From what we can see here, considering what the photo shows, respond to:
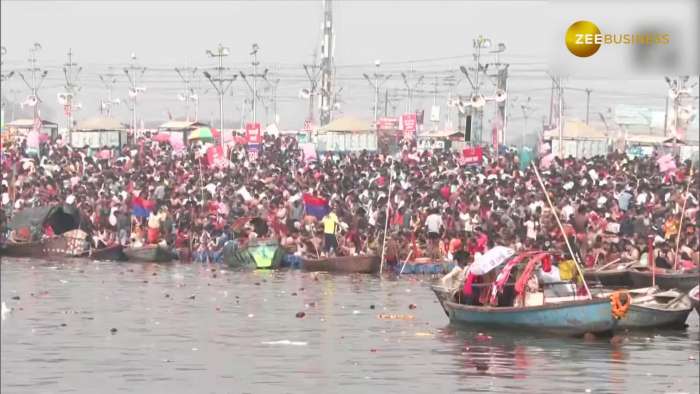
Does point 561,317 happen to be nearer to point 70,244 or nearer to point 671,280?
point 671,280

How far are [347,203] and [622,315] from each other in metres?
19.2

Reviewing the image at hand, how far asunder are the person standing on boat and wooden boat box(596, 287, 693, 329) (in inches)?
555

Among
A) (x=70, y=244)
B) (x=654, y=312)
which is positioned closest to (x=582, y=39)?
(x=654, y=312)

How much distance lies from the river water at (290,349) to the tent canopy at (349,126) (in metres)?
41.4

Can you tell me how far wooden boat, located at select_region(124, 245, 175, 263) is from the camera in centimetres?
4222

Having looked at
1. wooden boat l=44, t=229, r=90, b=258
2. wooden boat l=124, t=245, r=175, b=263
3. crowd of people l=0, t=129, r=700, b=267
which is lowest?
wooden boat l=124, t=245, r=175, b=263

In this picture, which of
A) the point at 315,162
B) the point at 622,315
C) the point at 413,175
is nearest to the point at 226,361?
the point at 622,315

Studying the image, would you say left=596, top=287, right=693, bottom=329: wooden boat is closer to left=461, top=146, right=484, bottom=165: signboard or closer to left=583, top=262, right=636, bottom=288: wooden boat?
left=583, top=262, right=636, bottom=288: wooden boat

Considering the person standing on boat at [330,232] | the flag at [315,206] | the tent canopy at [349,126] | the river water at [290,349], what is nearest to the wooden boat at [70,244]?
the river water at [290,349]

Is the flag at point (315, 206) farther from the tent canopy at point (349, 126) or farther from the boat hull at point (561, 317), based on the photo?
the tent canopy at point (349, 126)

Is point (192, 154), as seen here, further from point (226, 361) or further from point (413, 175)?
point (226, 361)

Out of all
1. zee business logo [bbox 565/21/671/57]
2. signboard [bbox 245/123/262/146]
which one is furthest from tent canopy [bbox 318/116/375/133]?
zee business logo [bbox 565/21/671/57]

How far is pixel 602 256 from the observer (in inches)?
1437

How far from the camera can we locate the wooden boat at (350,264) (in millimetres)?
39531
